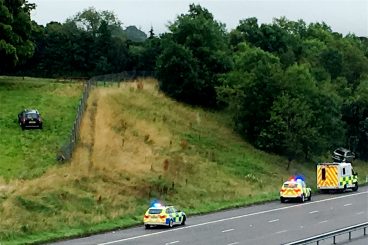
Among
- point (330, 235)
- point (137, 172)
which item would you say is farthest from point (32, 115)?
point (330, 235)

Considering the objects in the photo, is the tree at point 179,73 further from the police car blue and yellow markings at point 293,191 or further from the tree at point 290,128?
the police car blue and yellow markings at point 293,191

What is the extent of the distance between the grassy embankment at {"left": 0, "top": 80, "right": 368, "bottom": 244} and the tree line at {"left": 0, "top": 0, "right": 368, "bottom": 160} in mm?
2277

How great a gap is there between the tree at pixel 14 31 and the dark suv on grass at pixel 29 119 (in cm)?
1084

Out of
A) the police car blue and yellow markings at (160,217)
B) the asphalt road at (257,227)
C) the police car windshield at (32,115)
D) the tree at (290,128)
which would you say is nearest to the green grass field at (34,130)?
the police car windshield at (32,115)

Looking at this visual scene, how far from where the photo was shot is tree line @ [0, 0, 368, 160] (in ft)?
223

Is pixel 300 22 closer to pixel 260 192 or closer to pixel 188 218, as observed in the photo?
pixel 260 192

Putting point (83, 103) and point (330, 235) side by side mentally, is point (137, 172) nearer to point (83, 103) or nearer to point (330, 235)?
point (83, 103)

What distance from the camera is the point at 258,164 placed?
62.6 meters

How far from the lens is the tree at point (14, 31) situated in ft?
227

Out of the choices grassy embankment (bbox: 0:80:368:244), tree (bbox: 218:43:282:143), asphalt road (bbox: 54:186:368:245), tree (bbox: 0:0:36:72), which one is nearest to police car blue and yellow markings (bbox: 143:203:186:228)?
asphalt road (bbox: 54:186:368:245)

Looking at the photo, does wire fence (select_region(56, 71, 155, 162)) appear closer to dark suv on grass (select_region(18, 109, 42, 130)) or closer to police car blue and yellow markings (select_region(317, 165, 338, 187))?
dark suv on grass (select_region(18, 109, 42, 130))

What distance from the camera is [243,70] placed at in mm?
74562

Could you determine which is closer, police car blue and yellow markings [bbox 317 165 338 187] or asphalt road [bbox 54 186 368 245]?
asphalt road [bbox 54 186 368 245]

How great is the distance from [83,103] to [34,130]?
26.1 feet
